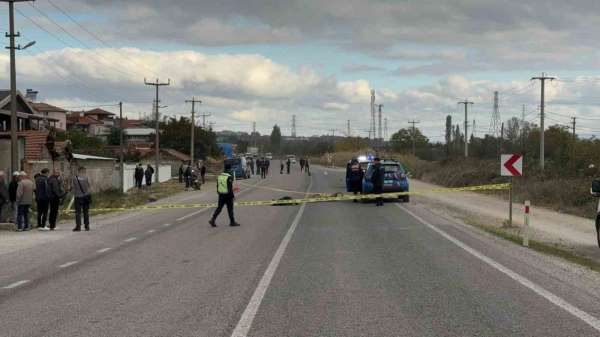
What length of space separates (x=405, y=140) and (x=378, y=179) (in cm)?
11067

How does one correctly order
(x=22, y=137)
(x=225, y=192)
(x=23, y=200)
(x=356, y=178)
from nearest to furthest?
(x=23, y=200)
(x=225, y=192)
(x=22, y=137)
(x=356, y=178)

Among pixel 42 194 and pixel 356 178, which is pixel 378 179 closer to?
pixel 356 178

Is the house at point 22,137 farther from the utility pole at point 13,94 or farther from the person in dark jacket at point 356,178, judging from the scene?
the person in dark jacket at point 356,178

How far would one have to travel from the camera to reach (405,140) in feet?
454

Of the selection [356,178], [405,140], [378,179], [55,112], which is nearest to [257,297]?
[378,179]

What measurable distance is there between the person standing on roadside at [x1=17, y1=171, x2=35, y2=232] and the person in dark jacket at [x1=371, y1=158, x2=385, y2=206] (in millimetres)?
13607

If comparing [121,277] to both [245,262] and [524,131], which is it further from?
[524,131]

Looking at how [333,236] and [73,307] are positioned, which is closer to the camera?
[73,307]

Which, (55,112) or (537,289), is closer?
(537,289)

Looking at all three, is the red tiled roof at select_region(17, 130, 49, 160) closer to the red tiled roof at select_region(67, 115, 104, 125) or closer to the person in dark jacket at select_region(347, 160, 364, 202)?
the person in dark jacket at select_region(347, 160, 364, 202)

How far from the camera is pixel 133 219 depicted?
75.7 ft

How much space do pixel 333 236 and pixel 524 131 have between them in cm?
9185

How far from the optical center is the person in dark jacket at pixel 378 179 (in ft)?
93.1

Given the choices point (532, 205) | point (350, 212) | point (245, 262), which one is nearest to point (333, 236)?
point (245, 262)
